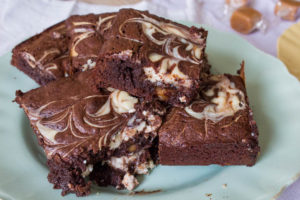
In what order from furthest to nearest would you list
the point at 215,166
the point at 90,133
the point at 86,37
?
the point at 86,37
the point at 215,166
the point at 90,133

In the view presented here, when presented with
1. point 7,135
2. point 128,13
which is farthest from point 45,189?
point 128,13

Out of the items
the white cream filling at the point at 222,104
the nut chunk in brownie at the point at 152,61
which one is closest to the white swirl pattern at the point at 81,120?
the nut chunk in brownie at the point at 152,61

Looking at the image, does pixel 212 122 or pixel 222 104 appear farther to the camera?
pixel 222 104

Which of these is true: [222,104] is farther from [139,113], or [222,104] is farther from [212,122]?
[139,113]

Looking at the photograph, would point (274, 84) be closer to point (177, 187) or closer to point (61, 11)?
point (177, 187)

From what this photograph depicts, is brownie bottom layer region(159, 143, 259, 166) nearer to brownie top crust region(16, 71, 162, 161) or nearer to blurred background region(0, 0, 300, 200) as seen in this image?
brownie top crust region(16, 71, 162, 161)

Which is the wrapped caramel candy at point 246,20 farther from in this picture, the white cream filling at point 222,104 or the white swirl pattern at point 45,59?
the white swirl pattern at point 45,59

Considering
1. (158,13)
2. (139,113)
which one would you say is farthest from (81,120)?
(158,13)
